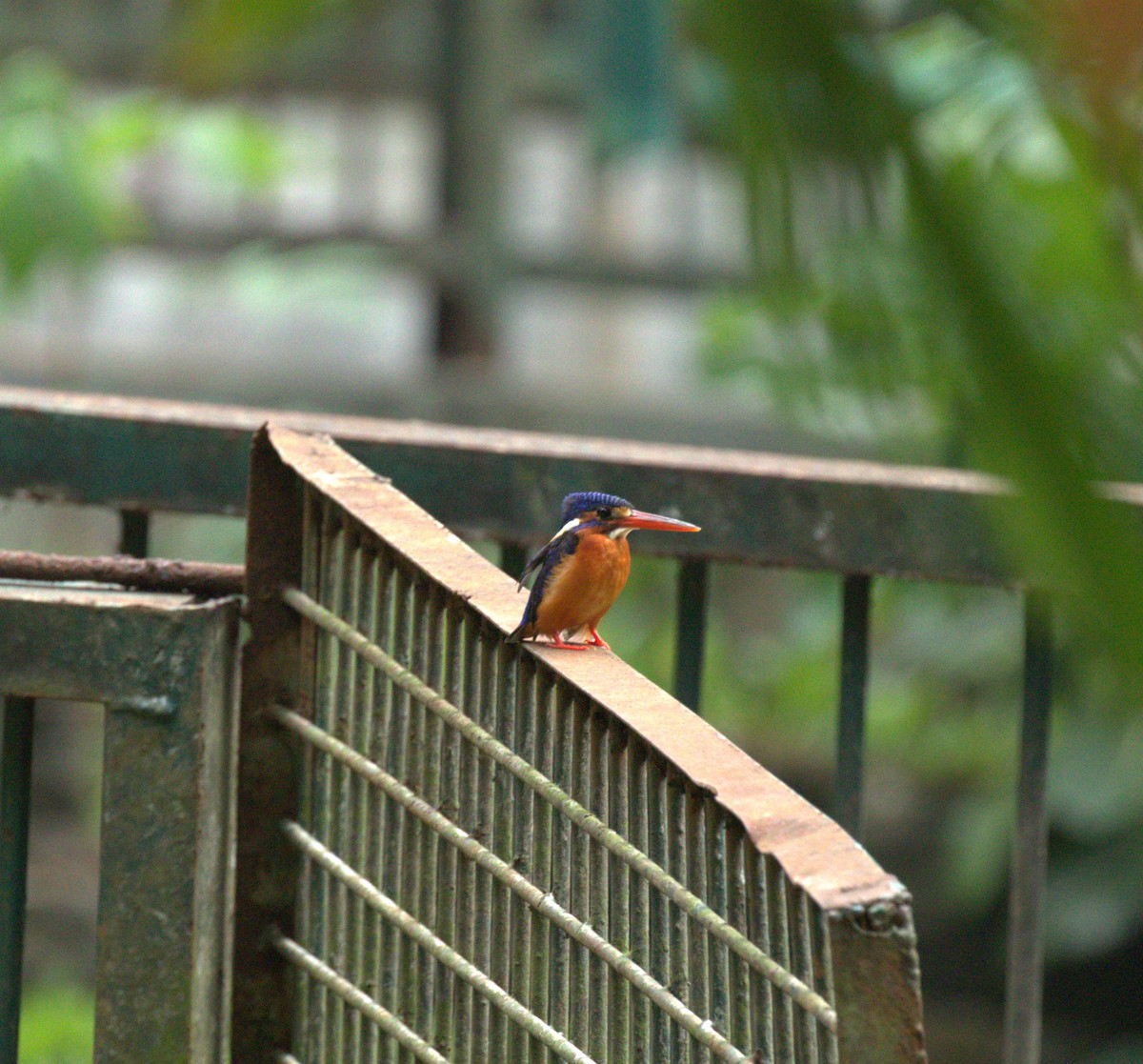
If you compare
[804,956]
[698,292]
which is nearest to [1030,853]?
[804,956]

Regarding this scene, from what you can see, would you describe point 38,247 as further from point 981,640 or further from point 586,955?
point 586,955

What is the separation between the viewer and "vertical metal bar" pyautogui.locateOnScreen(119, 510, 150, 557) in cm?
186

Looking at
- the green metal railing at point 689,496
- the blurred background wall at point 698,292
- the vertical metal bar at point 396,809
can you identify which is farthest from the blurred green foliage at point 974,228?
the green metal railing at point 689,496

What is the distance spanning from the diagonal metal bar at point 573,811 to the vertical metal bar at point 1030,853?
0.78m

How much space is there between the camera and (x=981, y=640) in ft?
16.8

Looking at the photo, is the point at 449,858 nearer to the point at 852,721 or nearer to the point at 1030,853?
the point at 852,721

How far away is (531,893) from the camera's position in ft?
3.62

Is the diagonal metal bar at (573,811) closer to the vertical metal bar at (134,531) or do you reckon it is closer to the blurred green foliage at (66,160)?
the vertical metal bar at (134,531)

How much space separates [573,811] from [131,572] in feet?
1.55

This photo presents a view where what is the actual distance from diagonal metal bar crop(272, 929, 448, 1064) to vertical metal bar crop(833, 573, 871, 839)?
0.63 meters

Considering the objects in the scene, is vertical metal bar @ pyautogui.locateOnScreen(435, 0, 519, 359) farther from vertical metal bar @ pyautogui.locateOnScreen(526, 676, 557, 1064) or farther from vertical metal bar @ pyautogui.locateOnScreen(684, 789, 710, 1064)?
vertical metal bar @ pyautogui.locateOnScreen(684, 789, 710, 1064)

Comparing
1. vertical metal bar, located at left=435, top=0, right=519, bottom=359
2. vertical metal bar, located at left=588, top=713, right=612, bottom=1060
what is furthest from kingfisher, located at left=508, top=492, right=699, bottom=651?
vertical metal bar, located at left=435, top=0, right=519, bottom=359

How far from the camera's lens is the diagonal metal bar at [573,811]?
934 mm

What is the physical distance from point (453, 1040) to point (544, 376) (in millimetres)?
6263
